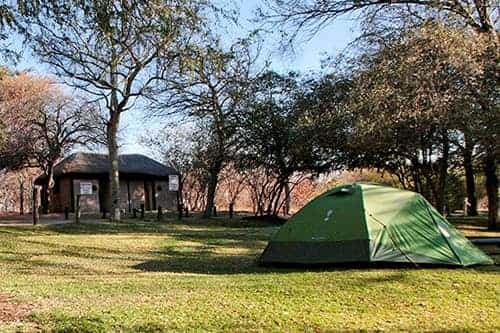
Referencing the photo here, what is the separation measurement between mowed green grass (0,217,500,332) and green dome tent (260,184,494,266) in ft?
0.91

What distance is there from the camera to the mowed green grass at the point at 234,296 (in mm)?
5316

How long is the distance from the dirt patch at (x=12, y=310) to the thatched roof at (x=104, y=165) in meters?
22.7

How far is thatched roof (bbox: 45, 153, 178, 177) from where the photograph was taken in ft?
93.6

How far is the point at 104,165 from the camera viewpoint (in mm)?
29672

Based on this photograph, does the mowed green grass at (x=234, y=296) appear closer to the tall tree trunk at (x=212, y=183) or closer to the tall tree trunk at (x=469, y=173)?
the tall tree trunk at (x=469, y=173)

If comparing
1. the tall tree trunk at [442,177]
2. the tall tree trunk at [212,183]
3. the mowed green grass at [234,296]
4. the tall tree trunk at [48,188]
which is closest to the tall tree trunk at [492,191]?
the tall tree trunk at [442,177]

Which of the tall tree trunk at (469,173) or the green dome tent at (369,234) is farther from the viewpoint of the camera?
the tall tree trunk at (469,173)

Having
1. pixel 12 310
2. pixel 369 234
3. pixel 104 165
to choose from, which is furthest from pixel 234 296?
pixel 104 165

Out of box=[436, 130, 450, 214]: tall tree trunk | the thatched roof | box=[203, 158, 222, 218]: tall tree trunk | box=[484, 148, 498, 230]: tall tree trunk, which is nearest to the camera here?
box=[484, 148, 498, 230]: tall tree trunk

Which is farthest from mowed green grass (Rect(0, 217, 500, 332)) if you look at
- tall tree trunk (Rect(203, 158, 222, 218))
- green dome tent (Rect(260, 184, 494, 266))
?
tall tree trunk (Rect(203, 158, 222, 218))

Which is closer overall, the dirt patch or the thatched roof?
the dirt patch

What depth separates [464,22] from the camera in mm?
13398

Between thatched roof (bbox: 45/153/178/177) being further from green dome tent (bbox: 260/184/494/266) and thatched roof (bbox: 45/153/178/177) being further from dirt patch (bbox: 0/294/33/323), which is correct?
dirt patch (bbox: 0/294/33/323)

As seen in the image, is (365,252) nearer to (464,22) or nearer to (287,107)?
(464,22)
